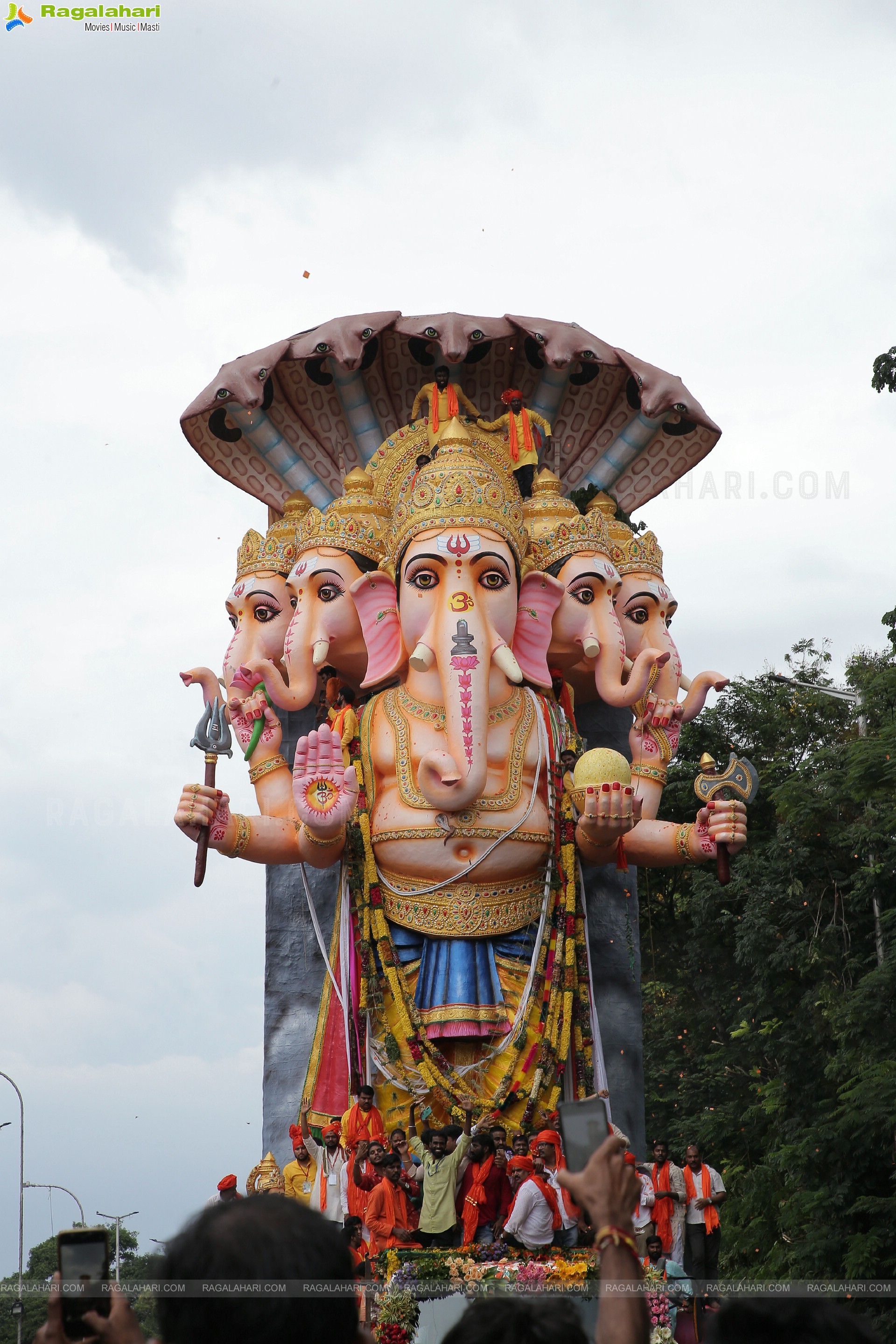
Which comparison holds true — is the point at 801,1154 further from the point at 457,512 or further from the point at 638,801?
the point at 457,512

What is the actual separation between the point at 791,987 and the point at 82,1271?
15428 millimetres

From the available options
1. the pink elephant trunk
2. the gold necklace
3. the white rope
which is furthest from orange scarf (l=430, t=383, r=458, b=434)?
the white rope

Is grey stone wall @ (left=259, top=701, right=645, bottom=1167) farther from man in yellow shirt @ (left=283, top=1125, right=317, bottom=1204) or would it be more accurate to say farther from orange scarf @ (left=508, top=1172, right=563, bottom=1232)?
orange scarf @ (left=508, top=1172, right=563, bottom=1232)

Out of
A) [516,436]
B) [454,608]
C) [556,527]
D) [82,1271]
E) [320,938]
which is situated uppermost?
[516,436]

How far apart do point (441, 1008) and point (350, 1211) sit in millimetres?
1585

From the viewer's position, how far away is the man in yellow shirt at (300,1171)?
11.4 metres

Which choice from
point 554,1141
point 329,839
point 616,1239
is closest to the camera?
point 616,1239

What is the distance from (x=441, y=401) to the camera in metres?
13.3

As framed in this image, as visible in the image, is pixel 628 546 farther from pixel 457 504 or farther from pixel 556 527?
pixel 457 504

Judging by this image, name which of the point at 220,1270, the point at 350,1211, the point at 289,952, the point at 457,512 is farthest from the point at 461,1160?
the point at 220,1270

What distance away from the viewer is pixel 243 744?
41.9 feet

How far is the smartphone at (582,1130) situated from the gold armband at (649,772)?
991 cm

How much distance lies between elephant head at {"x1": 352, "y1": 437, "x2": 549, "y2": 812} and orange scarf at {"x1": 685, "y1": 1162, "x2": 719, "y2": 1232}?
3073 mm

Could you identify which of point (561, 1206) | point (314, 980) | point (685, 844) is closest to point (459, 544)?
point (685, 844)
